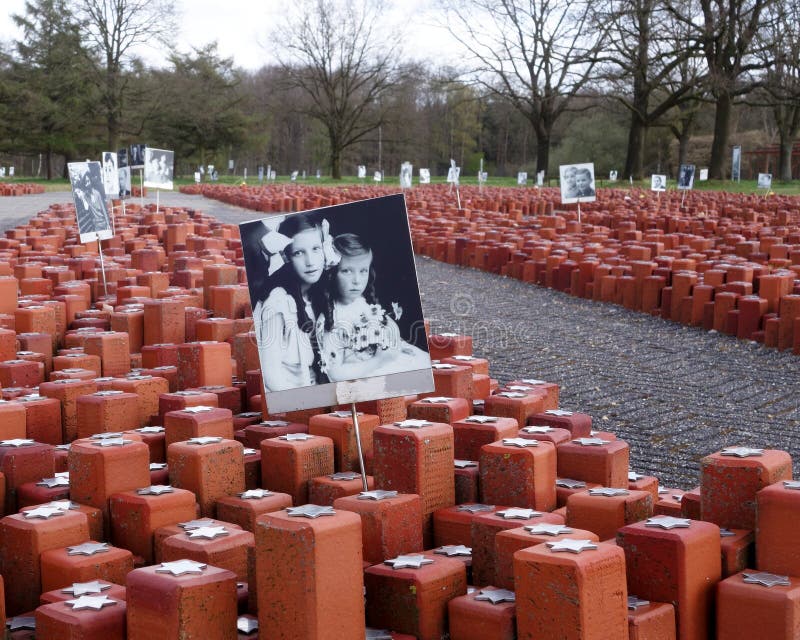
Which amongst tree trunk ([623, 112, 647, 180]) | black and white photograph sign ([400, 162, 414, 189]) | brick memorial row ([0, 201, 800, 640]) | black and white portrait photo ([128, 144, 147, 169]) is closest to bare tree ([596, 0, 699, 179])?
tree trunk ([623, 112, 647, 180])

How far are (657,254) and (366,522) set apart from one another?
9402 millimetres

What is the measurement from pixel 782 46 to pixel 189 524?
36.8 metres

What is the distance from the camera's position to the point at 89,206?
8.38 m

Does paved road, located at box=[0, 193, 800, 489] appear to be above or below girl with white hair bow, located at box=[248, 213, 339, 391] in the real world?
below

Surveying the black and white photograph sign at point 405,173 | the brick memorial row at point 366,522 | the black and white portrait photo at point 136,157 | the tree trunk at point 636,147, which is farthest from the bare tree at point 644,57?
the brick memorial row at point 366,522

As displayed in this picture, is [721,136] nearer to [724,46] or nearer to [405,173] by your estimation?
[724,46]

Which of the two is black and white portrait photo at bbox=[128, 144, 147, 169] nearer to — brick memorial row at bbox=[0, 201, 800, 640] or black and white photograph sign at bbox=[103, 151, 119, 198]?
black and white photograph sign at bbox=[103, 151, 119, 198]

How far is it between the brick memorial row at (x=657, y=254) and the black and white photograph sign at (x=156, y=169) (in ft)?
13.1

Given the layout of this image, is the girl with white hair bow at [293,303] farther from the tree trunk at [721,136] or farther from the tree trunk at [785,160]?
the tree trunk at [785,160]

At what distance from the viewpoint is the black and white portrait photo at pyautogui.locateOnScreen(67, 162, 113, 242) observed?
27.4ft

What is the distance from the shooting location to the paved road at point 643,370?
535cm

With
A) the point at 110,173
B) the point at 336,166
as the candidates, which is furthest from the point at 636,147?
the point at 110,173

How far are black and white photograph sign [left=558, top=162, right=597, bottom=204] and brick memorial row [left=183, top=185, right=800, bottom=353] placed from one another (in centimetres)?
54

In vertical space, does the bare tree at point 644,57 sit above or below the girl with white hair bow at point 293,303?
above
